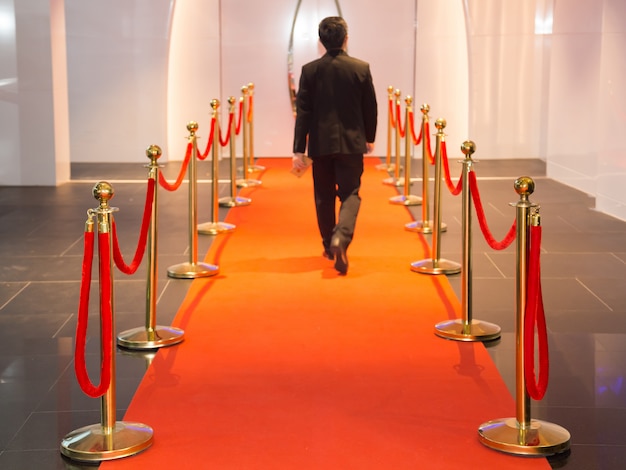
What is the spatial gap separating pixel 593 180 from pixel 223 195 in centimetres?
435

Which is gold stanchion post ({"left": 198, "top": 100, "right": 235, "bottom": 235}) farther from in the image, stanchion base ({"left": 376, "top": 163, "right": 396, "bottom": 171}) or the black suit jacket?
stanchion base ({"left": 376, "top": 163, "right": 396, "bottom": 171})

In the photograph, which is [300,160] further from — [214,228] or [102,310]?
[102,310]

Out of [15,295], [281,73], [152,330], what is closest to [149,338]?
[152,330]

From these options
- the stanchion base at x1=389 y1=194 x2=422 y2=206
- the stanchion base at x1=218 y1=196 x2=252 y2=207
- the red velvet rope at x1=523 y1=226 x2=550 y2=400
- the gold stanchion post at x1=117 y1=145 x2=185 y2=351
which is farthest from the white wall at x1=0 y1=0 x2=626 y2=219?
the red velvet rope at x1=523 y1=226 x2=550 y2=400

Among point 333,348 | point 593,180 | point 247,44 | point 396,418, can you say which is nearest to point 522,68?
point 593,180

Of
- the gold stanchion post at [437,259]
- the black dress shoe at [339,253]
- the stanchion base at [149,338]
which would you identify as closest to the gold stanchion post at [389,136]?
the gold stanchion post at [437,259]

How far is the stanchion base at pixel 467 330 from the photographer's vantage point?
5730 millimetres

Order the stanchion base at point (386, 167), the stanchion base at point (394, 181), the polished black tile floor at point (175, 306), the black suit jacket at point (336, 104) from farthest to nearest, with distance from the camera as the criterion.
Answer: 1. the stanchion base at point (386, 167)
2. the stanchion base at point (394, 181)
3. the black suit jacket at point (336, 104)
4. the polished black tile floor at point (175, 306)

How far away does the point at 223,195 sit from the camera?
11.9 m

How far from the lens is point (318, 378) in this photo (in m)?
5.02

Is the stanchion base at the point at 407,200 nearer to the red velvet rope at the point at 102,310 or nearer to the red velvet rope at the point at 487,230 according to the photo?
the red velvet rope at the point at 487,230

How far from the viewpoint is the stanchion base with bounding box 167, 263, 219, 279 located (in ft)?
24.3

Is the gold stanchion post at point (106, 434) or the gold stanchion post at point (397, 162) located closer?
the gold stanchion post at point (106, 434)

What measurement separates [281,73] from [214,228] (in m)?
6.84
